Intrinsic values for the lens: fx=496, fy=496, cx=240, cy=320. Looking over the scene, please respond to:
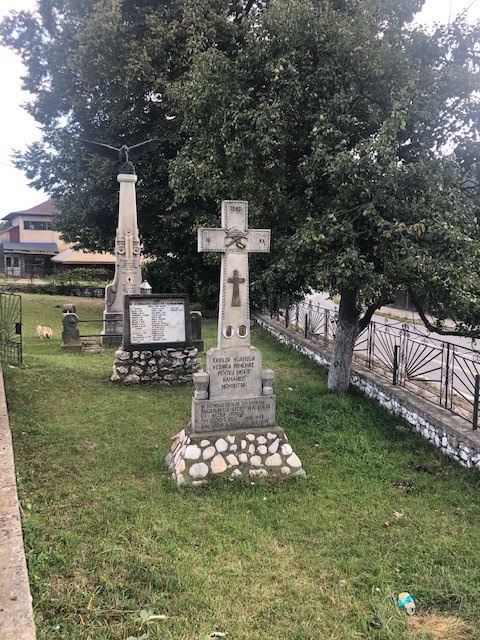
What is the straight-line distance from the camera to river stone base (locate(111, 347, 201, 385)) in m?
9.45

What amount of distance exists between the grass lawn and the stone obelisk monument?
0.25 metres

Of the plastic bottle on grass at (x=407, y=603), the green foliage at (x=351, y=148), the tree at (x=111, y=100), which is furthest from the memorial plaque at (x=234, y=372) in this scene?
the tree at (x=111, y=100)

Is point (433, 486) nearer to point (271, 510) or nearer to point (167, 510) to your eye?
point (271, 510)

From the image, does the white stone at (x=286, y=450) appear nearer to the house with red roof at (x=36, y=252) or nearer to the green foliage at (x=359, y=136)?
the green foliage at (x=359, y=136)

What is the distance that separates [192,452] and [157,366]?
4.54 metres

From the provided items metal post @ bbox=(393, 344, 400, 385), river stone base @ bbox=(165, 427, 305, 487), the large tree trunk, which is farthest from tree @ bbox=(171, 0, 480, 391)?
river stone base @ bbox=(165, 427, 305, 487)

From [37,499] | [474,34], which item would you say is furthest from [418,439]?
[474,34]

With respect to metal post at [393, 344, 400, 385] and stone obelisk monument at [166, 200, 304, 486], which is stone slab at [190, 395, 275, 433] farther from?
metal post at [393, 344, 400, 385]

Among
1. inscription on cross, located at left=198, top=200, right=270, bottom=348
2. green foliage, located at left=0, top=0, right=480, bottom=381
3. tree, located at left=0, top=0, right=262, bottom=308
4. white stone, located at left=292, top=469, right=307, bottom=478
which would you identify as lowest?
white stone, located at left=292, top=469, right=307, bottom=478

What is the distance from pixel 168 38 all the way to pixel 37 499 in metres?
16.3

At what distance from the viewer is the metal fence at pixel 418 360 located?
6512 millimetres

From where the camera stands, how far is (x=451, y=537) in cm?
423

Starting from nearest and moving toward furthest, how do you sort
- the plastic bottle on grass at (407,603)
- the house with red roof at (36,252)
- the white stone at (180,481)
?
the plastic bottle on grass at (407,603) < the white stone at (180,481) < the house with red roof at (36,252)

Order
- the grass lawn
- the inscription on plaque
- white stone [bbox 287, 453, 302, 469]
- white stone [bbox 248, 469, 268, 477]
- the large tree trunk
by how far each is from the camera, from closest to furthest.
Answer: the grass lawn, white stone [bbox 248, 469, 268, 477], white stone [bbox 287, 453, 302, 469], the large tree trunk, the inscription on plaque
